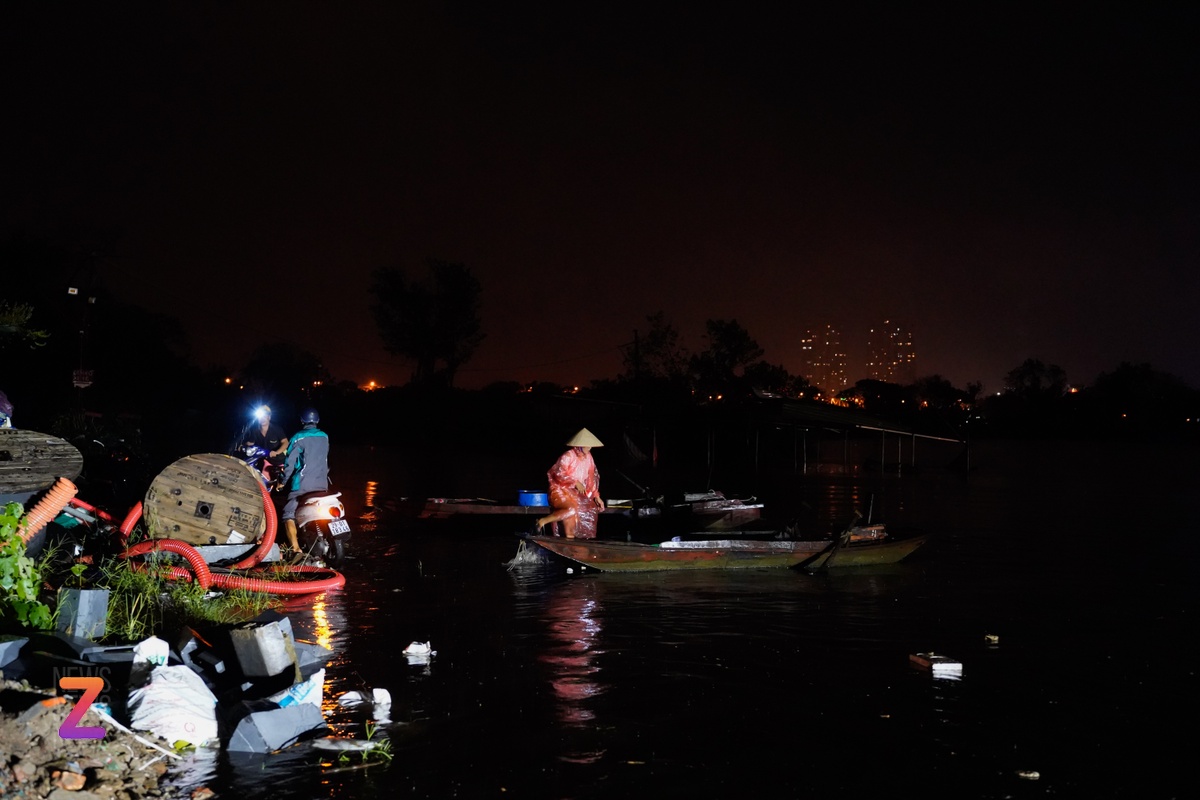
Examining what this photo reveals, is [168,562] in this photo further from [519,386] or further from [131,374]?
[519,386]

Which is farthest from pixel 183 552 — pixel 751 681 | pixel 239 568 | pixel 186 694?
pixel 751 681

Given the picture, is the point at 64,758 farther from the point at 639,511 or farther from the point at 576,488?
the point at 639,511

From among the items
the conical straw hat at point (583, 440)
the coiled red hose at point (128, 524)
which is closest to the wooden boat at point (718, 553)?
the conical straw hat at point (583, 440)

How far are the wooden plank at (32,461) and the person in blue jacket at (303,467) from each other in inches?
104

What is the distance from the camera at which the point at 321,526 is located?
1072 centimetres

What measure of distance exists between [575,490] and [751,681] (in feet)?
15.8

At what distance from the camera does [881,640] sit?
8797 mm

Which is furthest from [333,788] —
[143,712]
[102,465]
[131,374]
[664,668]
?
[131,374]

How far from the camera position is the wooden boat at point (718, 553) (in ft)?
36.6

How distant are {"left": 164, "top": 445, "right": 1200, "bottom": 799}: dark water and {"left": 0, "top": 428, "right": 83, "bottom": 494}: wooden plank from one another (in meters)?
2.39

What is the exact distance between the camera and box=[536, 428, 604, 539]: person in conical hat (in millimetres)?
11617

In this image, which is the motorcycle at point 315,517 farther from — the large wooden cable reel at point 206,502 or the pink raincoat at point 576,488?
the pink raincoat at point 576,488

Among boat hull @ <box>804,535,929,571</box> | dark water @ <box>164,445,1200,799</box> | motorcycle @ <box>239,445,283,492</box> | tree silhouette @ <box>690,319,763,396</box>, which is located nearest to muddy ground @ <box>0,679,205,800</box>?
dark water @ <box>164,445,1200,799</box>

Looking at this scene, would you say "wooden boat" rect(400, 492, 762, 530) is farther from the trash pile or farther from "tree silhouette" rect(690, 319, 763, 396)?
"tree silhouette" rect(690, 319, 763, 396)
